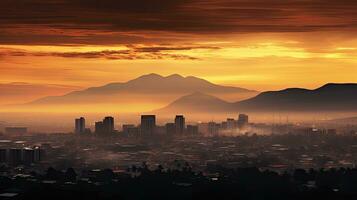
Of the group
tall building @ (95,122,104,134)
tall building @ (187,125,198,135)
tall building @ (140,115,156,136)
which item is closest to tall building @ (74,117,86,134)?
tall building @ (95,122,104,134)

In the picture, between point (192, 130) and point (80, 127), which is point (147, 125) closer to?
point (192, 130)

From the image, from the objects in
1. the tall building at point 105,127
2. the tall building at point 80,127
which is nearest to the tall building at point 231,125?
the tall building at point 105,127

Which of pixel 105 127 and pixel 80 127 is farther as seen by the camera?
pixel 80 127

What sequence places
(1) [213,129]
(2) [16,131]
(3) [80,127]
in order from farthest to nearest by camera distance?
(1) [213,129] → (3) [80,127] → (2) [16,131]

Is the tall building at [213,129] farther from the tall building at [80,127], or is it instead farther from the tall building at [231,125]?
the tall building at [80,127]

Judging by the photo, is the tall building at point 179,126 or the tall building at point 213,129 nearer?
the tall building at point 179,126

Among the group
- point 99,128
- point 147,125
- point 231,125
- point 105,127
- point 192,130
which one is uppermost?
point 231,125

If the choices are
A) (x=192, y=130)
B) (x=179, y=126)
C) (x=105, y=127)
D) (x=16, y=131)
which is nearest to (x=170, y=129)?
(x=179, y=126)

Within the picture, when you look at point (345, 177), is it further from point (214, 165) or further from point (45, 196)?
point (45, 196)

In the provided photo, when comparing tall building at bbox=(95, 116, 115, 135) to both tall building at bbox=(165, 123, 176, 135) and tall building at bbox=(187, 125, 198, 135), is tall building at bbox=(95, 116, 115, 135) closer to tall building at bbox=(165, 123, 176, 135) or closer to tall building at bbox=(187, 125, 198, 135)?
tall building at bbox=(165, 123, 176, 135)

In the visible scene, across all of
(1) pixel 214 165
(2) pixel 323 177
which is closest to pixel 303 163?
(1) pixel 214 165

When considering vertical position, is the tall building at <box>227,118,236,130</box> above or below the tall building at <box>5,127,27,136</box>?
above
